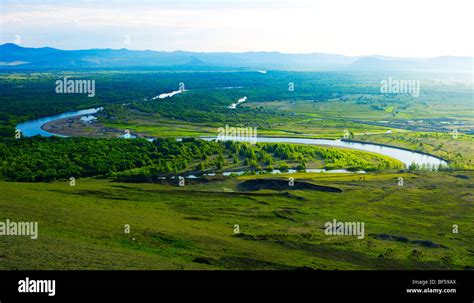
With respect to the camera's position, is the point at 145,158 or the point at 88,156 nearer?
the point at 88,156

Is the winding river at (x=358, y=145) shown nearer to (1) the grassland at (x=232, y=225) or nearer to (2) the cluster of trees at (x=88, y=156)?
(2) the cluster of trees at (x=88, y=156)

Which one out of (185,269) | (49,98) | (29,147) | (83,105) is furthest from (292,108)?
(185,269)

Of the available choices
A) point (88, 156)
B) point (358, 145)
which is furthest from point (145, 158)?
point (358, 145)

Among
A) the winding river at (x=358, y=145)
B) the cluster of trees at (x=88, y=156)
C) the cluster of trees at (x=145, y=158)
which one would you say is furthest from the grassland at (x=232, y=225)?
the winding river at (x=358, y=145)

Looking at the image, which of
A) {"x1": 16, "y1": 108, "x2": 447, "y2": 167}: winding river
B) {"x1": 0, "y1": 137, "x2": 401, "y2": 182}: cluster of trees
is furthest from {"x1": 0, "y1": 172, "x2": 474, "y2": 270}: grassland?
{"x1": 16, "y1": 108, "x2": 447, "y2": 167}: winding river

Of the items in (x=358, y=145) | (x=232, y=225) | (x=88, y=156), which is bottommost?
(x=232, y=225)

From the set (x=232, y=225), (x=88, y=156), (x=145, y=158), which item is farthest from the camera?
(x=145, y=158)

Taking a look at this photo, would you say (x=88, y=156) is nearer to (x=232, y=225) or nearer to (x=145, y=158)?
(x=145, y=158)

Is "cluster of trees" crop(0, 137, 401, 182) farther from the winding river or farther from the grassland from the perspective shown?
the grassland

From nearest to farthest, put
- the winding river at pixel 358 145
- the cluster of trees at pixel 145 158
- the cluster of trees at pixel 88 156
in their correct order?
the cluster of trees at pixel 88 156
the cluster of trees at pixel 145 158
the winding river at pixel 358 145
